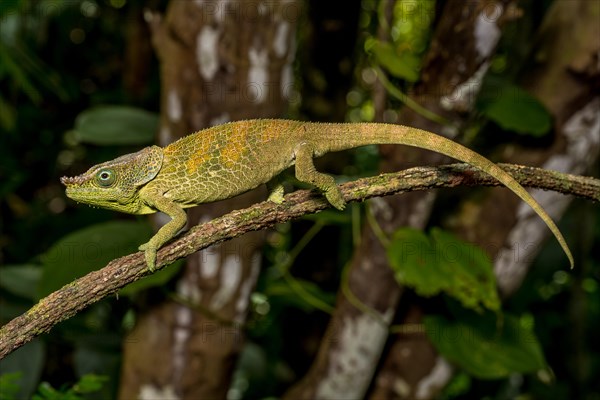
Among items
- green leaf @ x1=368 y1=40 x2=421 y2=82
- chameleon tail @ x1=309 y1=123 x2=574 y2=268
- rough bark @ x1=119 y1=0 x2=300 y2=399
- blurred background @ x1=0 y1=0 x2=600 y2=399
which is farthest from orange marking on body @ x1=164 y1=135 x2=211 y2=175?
green leaf @ x1=368 y1=40 x2=421 y2=82

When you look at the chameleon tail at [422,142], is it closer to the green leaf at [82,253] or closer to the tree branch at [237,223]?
the tree branch at [237,223]

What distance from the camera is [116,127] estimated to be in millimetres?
2420

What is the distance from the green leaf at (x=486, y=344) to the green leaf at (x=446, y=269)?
0.22 m

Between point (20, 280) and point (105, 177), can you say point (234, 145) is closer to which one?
point (105, 177)

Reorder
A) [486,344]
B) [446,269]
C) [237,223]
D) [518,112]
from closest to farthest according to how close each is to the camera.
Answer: [237,223] < [446,269] < [518,112] < [486,344]

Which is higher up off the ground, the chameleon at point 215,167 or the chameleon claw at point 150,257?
the chameleon at point 215,167

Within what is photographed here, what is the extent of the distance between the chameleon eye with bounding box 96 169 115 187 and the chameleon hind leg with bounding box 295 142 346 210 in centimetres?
40

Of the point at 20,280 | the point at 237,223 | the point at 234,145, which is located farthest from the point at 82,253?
the point at 237,223

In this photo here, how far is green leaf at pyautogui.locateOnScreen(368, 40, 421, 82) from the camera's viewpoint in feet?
6.86

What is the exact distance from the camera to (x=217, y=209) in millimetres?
2201

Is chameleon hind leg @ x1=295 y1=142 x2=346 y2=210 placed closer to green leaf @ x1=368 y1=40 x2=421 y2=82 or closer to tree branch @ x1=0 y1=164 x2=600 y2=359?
tree branch @ x1=0 y1=164 x2=600 y2=359

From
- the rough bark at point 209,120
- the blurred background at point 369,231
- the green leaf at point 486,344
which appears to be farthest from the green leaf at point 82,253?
the green leaf at point 486,344

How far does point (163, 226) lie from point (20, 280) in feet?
4.49

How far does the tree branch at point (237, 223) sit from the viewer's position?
116cm
